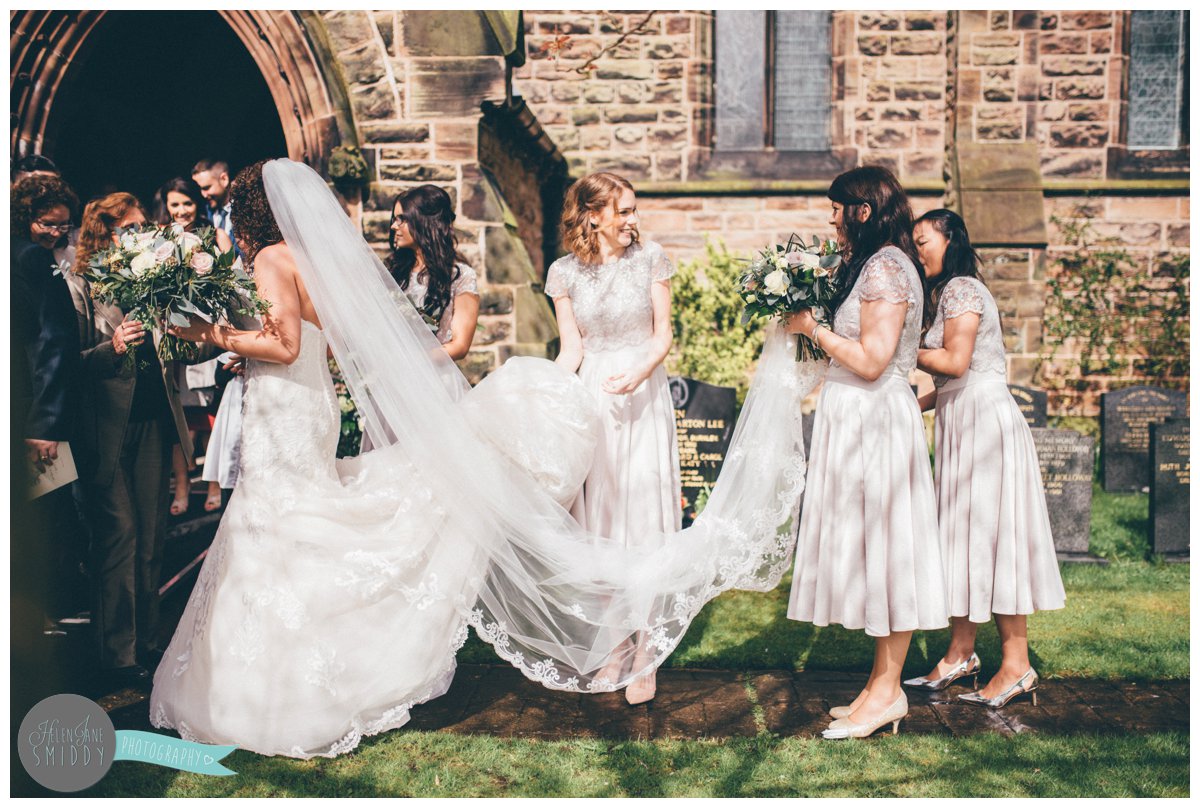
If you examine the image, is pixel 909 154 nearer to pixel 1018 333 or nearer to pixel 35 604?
pixel 1018 333

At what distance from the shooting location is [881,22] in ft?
36.5

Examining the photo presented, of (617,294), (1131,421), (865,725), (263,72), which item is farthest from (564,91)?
(865,725)

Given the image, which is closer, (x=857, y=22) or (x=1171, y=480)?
(x=1171, y=480)

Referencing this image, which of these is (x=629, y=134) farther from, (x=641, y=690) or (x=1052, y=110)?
(x=641, y=690)

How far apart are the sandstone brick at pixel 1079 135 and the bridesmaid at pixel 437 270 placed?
30.3 feet

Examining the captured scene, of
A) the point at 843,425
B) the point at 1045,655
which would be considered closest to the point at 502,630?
the point at 843,425

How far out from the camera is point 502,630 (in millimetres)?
3775

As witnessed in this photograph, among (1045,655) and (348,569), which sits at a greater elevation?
(348,569)

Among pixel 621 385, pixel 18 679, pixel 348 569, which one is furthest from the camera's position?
pixel 621 385

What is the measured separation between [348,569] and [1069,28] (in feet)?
36.6

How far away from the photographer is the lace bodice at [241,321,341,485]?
3.76 meters

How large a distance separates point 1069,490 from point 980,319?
352cm
